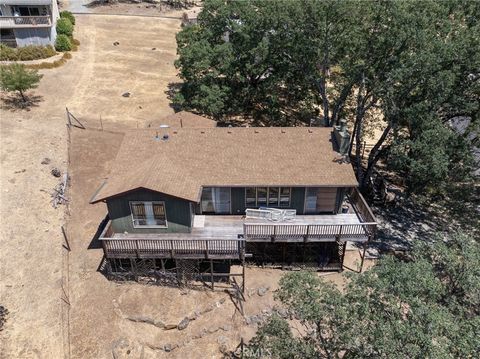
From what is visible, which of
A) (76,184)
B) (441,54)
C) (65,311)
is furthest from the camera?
(76,184)

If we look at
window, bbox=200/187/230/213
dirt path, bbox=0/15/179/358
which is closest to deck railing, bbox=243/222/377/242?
window, bbox=200/187/230/213

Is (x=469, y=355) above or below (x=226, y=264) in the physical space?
above

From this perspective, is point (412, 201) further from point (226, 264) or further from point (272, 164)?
point (226, 264)

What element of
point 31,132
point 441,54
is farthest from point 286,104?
point 31,132

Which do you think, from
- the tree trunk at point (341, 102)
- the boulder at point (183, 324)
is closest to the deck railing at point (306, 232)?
the boulder at point (183, 324)

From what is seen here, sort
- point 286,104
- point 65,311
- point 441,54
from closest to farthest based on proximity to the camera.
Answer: point 65,311, point 441,54, point 286,104

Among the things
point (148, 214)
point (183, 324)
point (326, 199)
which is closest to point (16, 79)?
point (148, 214)

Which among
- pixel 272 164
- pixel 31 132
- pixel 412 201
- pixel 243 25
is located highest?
pixel 243 25

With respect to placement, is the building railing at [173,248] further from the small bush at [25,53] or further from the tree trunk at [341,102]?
the small bush at [25,53]
